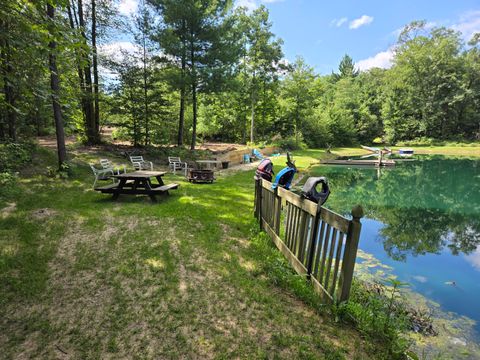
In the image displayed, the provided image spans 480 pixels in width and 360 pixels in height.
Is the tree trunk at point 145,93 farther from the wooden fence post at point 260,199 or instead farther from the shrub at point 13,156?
the wooden fence post at point 260,199

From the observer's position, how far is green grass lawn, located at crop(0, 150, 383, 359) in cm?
253

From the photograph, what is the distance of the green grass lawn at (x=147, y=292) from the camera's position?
2.53m

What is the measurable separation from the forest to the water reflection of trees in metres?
8.30

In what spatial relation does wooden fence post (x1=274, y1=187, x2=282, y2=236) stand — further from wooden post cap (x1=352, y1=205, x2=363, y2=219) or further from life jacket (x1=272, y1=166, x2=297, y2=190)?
wooden post cap (x1=352, y1=205, x2=363, y2=219)

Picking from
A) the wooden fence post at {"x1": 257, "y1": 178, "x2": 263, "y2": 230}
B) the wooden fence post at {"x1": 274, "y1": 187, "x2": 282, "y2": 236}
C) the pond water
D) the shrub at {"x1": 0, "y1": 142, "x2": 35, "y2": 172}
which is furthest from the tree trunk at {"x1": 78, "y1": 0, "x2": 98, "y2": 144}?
the pond water

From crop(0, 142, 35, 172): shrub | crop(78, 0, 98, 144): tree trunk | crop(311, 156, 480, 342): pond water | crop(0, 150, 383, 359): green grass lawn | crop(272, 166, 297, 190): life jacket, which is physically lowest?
crop(311, 156, 480, 342): pond water

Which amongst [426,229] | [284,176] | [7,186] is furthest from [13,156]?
[426,229]

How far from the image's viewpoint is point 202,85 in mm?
15031

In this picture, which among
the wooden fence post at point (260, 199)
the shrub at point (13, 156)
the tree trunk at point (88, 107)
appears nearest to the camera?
the wooden fence post at point (260, 199)

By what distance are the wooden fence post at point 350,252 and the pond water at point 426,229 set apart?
2.40 m

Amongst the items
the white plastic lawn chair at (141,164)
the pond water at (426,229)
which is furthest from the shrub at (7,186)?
the pond water at (426,229)

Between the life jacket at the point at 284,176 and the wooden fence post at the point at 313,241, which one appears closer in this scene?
the wooden fence post at the point at 313,241

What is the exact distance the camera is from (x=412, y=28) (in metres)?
41.6

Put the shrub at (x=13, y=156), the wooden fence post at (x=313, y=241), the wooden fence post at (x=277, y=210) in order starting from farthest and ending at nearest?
the shrub at (x=13, y=156)
the wooden fence post at (x=277, y=210)
the wooden fence post at (x=313, y=241)
